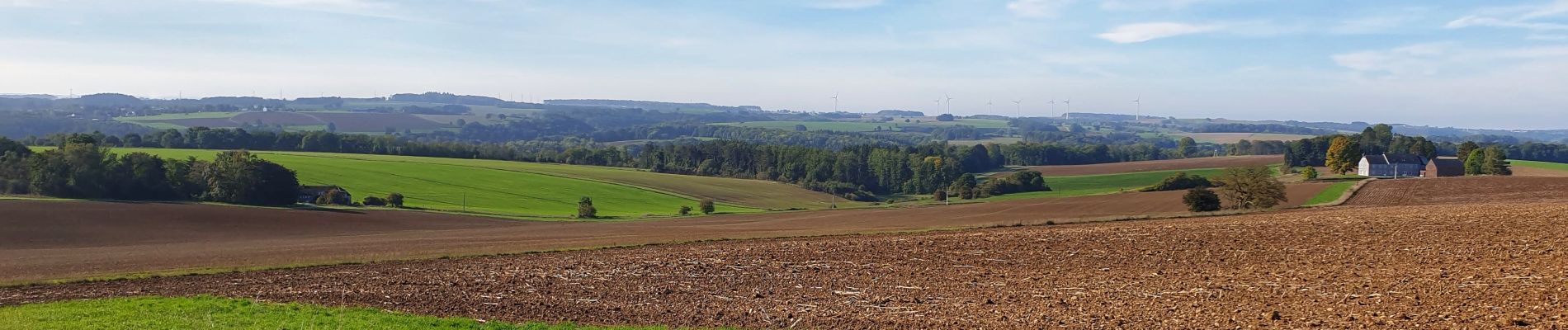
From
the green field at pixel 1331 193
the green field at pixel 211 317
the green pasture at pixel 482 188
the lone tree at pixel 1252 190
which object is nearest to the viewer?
the green field at pixel 211 317

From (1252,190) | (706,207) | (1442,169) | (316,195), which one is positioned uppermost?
(1442,169)

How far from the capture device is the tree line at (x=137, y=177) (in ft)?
196

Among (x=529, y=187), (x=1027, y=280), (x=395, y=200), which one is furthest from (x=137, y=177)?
(x=1027, y=280)

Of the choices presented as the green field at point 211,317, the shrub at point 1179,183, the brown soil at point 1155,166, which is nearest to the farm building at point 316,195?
the green field at point 211,317

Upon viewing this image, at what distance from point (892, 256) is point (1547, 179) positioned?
55817 mm

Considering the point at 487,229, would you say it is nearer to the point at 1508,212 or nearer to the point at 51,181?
the point at 51,181

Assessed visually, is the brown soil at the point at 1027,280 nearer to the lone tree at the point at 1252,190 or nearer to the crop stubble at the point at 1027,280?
the crop stubble at the point at 1027,280

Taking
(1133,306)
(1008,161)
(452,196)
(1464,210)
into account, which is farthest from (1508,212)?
(1008,161)

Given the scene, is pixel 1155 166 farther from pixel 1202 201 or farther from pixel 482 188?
pixel 482 188

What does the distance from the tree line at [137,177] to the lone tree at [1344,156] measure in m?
81.7

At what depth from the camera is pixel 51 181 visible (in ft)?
195

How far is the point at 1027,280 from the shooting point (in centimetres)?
2258

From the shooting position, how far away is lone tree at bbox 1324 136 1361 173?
273 ft

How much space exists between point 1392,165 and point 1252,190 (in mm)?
39690
